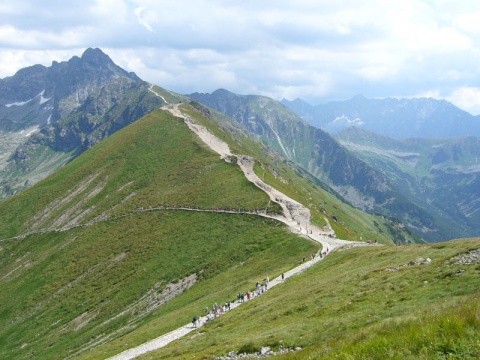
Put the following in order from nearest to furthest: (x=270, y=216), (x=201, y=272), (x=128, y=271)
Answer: (x=201, y=272)
(x=128, y=271)
(x=270, y=216)

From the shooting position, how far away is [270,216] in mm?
102188

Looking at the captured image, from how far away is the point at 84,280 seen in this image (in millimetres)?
100875

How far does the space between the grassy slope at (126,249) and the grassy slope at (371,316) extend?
69.5 feet

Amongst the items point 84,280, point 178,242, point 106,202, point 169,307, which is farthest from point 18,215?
point 169,307

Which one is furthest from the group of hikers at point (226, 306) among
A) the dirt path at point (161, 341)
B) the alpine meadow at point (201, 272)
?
the dirt path at point (161, 341)

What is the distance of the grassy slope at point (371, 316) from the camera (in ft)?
49.2

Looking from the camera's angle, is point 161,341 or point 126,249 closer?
point 161,341

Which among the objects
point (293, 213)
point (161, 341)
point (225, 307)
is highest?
point (293, 213)

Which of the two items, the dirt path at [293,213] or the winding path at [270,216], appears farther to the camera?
the dirt path at [293,213]

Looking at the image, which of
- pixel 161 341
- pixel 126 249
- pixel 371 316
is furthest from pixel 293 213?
pixel 371 316

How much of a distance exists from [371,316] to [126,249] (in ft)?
296

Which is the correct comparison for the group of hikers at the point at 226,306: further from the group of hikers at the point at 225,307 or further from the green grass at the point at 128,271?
the green grass at the point at 128,271

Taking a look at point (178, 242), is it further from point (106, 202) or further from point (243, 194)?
point (106, 202)

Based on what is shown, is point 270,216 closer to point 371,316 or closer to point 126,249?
point 126,249
